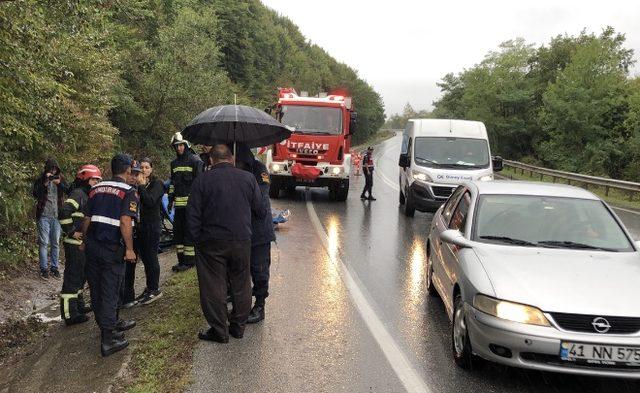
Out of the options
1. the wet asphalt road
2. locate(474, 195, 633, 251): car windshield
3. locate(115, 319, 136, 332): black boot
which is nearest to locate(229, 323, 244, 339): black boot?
the wet asphalt road

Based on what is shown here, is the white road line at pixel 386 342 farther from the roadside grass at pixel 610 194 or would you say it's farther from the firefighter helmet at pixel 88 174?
the roadside grass at pixel 610 194

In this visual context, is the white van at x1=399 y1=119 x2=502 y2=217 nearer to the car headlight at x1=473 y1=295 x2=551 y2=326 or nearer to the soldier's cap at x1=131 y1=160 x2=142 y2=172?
the soldier's cap at x1=131 y1=160 x2=142 y2=172

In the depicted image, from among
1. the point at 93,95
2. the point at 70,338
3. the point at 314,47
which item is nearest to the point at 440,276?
the point at 70,338

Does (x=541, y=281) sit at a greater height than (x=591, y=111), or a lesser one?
lesser

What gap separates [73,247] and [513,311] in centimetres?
470

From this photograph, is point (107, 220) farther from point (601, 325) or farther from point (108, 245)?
point (601, 325)

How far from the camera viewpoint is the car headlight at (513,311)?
387cm

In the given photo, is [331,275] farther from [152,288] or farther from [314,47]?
[314,47]

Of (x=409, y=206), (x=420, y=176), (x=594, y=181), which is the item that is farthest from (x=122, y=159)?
(x=594, y=181)

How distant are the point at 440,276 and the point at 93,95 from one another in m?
9.25

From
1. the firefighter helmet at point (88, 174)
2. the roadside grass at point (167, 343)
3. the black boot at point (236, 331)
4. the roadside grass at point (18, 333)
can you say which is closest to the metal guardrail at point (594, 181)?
the roadside grass at point (167, 343)

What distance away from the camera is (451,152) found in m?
12.7

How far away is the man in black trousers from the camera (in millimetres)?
4777

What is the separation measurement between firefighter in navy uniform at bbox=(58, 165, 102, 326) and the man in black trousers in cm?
187
